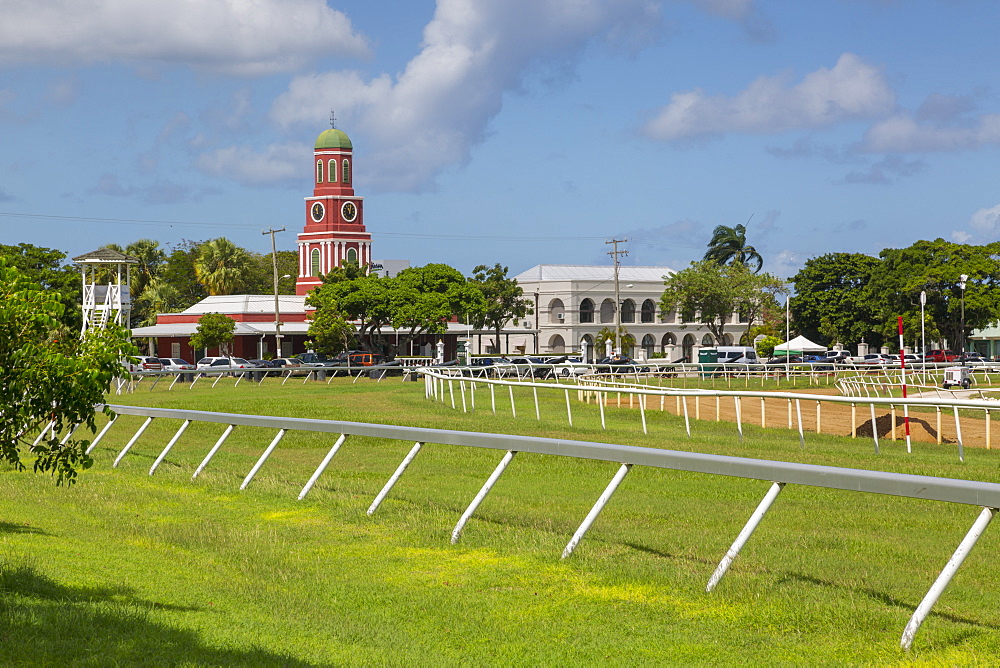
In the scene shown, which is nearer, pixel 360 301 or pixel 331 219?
pixel 360 301

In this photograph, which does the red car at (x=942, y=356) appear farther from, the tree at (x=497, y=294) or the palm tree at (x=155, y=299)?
the palm tree at (x=155, y=299)

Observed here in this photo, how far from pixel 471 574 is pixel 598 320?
100 m

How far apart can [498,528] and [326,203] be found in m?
88.4

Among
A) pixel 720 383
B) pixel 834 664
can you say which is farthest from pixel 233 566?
pixel 720 383

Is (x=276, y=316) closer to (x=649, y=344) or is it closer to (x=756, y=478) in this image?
(x=649, y=344)

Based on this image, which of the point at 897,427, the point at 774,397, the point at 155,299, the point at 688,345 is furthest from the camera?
the point at 688,345

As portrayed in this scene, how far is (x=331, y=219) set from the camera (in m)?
94.9

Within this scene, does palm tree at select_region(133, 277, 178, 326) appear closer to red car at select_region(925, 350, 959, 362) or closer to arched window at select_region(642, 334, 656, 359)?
arched window at select_region(642, 334, 656, 359)

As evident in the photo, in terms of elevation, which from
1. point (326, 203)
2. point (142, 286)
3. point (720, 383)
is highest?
point (326, 203)

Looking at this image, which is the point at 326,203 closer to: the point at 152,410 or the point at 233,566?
the point at 152,410

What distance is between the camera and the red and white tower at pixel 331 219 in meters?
94.6

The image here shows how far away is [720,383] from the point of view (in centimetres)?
4716

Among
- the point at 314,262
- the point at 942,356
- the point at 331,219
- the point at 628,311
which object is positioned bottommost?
the point at 942,356

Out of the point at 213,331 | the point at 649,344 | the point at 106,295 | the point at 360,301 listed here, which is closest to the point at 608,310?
the point at 649,344
